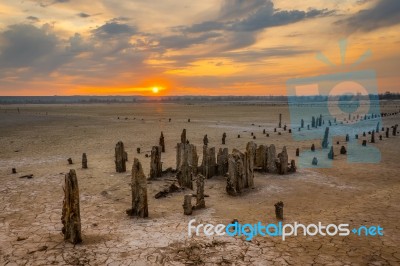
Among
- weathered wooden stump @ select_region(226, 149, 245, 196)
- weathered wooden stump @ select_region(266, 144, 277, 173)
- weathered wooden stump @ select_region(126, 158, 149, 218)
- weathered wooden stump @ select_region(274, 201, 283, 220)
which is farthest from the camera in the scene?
weathered wooden stump @ select_region(266, 144, 277, 173)

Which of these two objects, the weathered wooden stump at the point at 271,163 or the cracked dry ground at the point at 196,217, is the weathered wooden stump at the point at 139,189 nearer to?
the cracked dry ground at the point at 196,217

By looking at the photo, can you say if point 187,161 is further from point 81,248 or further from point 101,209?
point 81,248

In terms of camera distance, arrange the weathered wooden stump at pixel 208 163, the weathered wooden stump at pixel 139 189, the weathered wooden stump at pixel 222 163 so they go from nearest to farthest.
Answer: the weathered wooden stump at pixel 139 189 < the weathered wooden stump at pixel 208 163 < the weathered wooden stump at pixel 222 163

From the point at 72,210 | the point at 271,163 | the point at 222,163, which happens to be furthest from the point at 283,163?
the point at 72,210

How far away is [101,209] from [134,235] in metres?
2.66

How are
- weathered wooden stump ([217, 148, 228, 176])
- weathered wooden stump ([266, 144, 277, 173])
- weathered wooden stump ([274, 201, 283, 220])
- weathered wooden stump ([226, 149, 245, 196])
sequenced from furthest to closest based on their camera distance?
weathered wooden stump ([266, 144, 277, 173])
weathered wooden stump ([217, 148, 228, 176])
weathered wooden stump ([226, 149, 245, 196])
weathered wooden stump ([274, 201, 283, 220])

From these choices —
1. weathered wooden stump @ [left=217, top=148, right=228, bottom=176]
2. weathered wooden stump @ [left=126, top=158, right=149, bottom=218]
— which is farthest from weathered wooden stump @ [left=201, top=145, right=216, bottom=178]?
weathered wooden stump @ [left=126, top=158, right=149, bottom=218]

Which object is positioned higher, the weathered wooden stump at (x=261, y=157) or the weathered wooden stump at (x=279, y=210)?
the weathered wooden stump at (x=261, y=157)

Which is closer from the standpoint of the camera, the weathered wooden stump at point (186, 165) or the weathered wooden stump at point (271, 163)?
the weathered wooden stump at point (186, 165)

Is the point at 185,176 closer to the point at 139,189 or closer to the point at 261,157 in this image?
the point at 139,189

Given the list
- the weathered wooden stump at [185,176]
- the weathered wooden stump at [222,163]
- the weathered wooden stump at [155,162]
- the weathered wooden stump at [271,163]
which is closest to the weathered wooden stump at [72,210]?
the weathered wooden stump at [185,176]

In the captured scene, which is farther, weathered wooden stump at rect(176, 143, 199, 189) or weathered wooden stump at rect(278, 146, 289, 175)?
weathered wooden stump at rect(278, 146, 289, 175)

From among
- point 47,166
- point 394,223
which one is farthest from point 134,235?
point 47,166

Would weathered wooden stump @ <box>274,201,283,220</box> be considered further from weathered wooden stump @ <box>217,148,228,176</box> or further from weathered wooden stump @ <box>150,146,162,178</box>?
weathered wooden stump @ <box>150,146,162,178</box>
